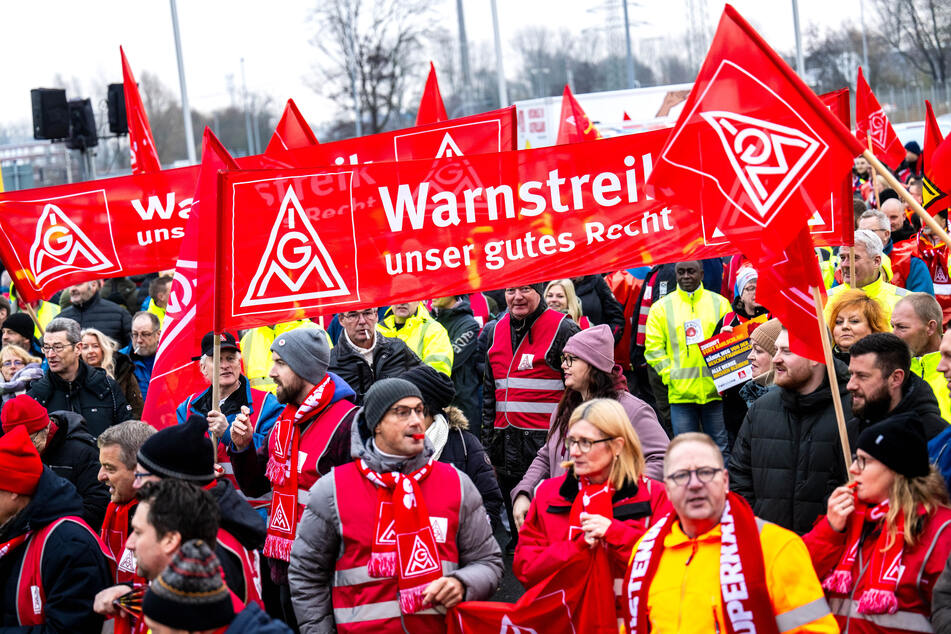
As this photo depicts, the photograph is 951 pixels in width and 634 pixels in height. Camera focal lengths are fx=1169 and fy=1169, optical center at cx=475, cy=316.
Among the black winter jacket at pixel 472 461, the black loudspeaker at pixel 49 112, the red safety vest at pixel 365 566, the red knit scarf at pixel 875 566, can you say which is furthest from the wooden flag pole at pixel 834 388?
the black loudspeaker at pixel 49 112

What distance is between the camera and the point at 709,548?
3.92 meters

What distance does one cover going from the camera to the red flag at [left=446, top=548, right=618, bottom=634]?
15.0 ft

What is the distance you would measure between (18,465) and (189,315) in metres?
1.40

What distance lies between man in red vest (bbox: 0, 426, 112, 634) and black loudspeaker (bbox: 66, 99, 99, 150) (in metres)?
13.0

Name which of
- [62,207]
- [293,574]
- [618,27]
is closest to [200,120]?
[618,27]

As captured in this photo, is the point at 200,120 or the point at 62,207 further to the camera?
the point at 200,120

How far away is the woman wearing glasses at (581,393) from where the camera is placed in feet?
18.7

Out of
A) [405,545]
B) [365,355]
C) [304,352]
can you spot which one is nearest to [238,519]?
[405,545]

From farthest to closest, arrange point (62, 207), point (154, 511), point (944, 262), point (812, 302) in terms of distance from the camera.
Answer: point (944, 262), point (62, 207), point (812, 302), point (154, 511)

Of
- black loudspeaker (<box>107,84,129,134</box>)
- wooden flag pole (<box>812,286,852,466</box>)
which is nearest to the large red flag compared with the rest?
wooden flag pole (<box>812,286,852,466</box>)

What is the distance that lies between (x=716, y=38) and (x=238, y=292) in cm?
255

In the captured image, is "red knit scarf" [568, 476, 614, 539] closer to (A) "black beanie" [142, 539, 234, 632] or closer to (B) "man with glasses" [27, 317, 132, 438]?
(A) "black beanie" [142, 539, 234, 632]

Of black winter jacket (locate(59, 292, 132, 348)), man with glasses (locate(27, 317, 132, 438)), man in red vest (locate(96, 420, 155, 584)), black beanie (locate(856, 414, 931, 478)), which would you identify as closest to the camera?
black beanie (locate(856, 414, 931, 478))

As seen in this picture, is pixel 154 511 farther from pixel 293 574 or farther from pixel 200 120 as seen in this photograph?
pixel 200 120
